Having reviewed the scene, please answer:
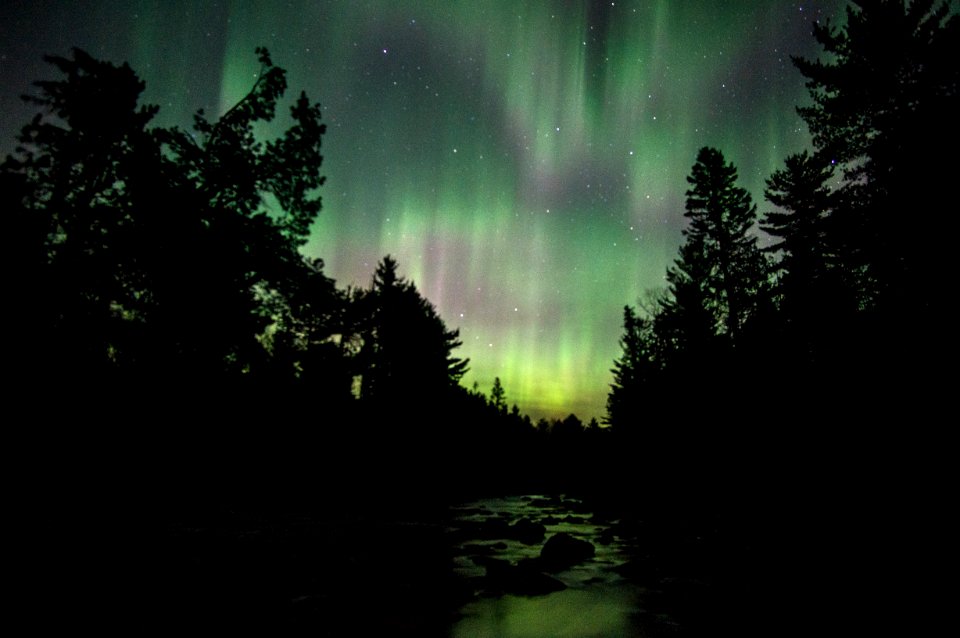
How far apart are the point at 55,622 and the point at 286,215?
471 inches

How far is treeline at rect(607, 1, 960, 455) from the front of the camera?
10953 millimetres

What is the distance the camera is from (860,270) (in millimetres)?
17844

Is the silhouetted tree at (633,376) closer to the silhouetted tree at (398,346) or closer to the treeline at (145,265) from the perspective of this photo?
the silhouetted tree at (398,346)

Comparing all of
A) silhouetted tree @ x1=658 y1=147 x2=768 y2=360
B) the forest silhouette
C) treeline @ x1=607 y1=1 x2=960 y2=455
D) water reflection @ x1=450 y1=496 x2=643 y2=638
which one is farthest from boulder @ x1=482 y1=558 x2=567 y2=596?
silhouetted tree @ x1=658 y1=147 x2=768 y2=360

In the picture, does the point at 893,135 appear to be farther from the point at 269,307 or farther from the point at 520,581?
the point at 269,307

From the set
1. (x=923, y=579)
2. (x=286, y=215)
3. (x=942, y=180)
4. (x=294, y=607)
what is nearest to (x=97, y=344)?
(x=286, y=215)

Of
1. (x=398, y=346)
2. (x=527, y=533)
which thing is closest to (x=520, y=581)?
(x=527, y=533)

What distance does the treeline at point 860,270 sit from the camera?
35.9 feet

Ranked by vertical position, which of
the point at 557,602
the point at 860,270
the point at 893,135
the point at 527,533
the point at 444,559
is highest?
the point at 893,135

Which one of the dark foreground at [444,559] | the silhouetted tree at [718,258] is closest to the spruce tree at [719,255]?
the silhouetted tree at [718,258]

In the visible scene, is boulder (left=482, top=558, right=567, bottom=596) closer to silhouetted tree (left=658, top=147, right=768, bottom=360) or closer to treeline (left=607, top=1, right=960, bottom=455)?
treeline (left=607, top=1, right=960, bottom=455)

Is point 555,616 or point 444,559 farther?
point 444,559

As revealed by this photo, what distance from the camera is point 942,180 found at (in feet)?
42.3

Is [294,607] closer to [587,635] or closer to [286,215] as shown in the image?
[587,635]
